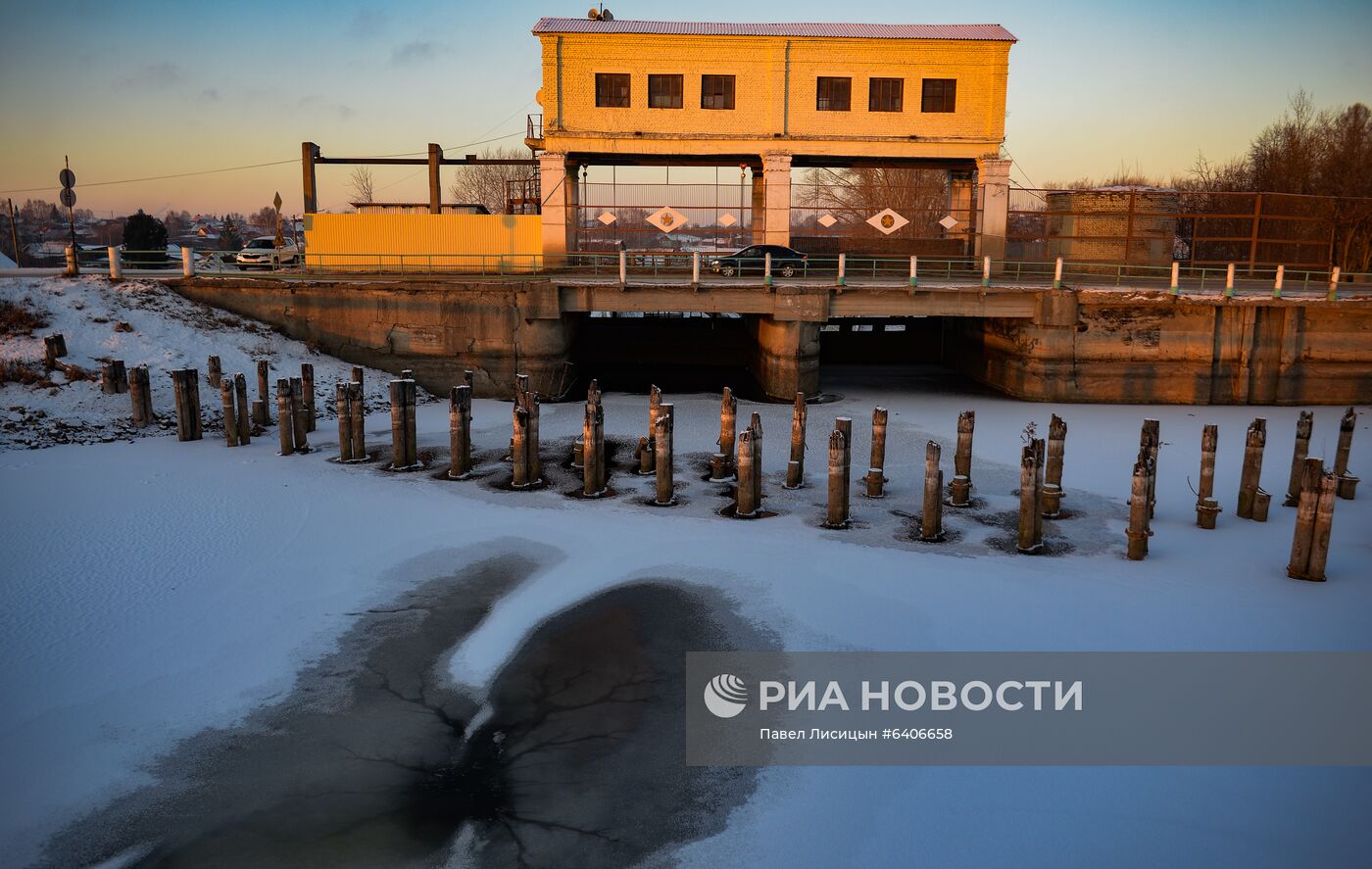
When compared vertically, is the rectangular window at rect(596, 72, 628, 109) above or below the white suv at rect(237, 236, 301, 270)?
above

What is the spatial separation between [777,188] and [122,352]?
77.5 ft

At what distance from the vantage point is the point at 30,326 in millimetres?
26141

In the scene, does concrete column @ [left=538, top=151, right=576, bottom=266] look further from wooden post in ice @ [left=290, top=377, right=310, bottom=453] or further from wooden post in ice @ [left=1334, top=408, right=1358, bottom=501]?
wooden post in ice @ [left=1334, top=408, right=1358, bottom=501]

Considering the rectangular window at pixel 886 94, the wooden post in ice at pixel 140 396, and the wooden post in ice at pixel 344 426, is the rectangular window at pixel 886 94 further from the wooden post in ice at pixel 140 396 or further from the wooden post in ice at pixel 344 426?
the wooden post in ice at pixel 140 396

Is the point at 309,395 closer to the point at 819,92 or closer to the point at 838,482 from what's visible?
the point at 838,482

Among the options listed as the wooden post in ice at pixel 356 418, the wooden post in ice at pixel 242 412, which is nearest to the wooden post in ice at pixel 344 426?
the wooden post in ice at pixel 356 418

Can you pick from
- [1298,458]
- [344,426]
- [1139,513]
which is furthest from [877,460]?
[344,426]

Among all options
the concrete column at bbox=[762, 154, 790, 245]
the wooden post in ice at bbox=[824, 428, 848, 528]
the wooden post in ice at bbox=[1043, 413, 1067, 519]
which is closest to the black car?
the concrete column at bbox=[762, 154, 790, 245]

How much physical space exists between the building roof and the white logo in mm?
31403

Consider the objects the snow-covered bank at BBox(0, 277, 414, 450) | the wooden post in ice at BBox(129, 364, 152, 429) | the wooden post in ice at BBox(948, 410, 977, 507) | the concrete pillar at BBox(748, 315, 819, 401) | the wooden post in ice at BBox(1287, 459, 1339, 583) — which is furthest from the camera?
the concrete pillar at BBox(748, 315, 819, 401)

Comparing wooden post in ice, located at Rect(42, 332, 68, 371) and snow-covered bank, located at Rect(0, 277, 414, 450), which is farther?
wooden post in ice, located at Rect(42, 332, 68, 371)

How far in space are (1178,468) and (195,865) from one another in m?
20.6

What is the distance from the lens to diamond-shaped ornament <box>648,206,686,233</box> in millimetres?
34875

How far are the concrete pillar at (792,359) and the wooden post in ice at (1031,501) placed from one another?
14941mm
